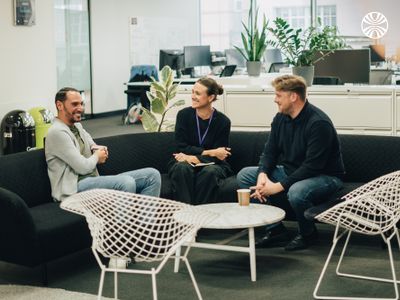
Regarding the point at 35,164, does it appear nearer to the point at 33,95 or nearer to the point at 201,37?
the point at 33,95

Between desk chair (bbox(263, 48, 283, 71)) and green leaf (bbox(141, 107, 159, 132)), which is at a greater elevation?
desk chair (bbox(263, 48, 283, 71))

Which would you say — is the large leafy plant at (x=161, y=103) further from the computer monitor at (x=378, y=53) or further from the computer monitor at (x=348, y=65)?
the computer monitor at (x=378, y=53)

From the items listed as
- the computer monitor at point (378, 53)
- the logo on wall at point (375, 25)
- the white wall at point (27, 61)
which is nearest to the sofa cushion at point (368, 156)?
the white wall at point (27, 61)

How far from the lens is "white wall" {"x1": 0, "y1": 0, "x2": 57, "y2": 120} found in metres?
8.08

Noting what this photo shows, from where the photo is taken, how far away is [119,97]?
13633 millimetres

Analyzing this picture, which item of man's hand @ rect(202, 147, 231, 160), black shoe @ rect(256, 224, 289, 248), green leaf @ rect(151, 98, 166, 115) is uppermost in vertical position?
green leaf @ rect(151, 98, 166, 115)

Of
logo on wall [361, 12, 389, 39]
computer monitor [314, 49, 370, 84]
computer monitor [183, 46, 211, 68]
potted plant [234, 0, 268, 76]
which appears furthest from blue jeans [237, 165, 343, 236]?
logo on wall [361, 12, 389, 39]

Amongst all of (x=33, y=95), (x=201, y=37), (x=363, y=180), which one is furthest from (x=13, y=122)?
(x=201, y=37)

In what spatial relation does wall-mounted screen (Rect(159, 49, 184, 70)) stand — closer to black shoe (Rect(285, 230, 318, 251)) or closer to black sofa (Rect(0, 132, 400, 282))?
black sofa (Rect(0, 132, 400, 282))

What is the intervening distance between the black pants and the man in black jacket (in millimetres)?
313

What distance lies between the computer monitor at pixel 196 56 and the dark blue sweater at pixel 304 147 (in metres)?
6.90

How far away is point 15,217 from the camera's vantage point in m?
3.86

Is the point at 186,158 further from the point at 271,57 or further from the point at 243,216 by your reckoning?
the point at 271,57

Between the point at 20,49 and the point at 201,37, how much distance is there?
8.34 meters
